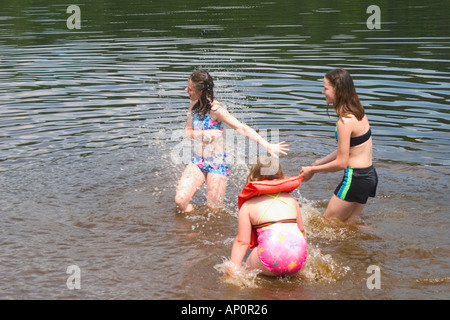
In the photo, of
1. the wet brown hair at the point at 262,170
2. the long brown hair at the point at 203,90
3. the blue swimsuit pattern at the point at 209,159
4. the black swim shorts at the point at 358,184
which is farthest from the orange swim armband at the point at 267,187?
the long brown hair at the point at 203,90

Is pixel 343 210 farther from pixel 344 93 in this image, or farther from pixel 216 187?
pixel 216 187

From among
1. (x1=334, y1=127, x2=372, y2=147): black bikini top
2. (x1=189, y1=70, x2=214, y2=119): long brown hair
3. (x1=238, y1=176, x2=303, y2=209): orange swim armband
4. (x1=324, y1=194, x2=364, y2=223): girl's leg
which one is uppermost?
(x1=189, y1=70, x2=214, y2=119): long brown hair

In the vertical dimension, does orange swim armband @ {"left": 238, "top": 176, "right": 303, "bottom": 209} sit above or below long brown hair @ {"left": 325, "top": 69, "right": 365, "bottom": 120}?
below

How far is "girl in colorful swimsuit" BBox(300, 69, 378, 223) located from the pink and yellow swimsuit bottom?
1390 mm

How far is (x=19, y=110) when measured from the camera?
13.7 meters

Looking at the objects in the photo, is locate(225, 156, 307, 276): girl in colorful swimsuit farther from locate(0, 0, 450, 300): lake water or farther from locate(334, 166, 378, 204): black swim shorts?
locate(334, 166, 378, 204): black swim shorts

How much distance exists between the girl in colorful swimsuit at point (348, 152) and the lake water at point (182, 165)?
0.37 meters

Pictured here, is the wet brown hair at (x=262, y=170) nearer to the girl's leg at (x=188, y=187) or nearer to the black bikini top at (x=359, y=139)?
the black bikini top at (x=359, y=139)

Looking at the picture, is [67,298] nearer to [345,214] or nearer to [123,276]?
[123,276]

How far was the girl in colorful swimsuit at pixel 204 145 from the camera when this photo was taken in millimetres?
8305

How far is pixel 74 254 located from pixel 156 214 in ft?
5.25

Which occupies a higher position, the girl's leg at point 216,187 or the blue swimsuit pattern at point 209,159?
the blue swimsuit pattern at point 209,159

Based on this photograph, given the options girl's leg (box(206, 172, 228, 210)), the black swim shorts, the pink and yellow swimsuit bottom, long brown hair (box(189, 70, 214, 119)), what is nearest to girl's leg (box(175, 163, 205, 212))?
girl's leg (box(206, 172, 228, 210))

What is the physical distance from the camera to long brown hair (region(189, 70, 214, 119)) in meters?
8.27
